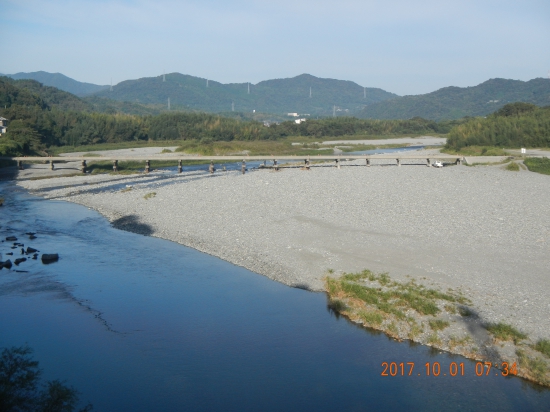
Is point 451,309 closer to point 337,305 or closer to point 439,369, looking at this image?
point 439,369

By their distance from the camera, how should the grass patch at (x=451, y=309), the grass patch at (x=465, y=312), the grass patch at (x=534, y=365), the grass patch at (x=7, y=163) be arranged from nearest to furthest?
the grass patch at (x=534, y=365)
the grass patch at (x=465, y=312)
the grass patch at (x=451, y=309)
the grass patch at (x=7, y=163)

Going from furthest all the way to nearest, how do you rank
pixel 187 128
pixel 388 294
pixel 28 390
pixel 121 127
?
1. pixel 187 128
2. pixel 121 127
3. pixel 388 294
4. pixel 28 390

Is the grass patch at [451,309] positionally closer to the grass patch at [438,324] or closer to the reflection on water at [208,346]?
the grass patch at [438,324]

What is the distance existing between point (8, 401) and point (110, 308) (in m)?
4.25

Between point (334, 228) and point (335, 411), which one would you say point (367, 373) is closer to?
point (335, 411)

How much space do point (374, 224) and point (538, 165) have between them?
18.8 m

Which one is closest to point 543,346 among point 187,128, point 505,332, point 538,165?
point 505,332

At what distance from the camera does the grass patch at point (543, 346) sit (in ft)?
29.9

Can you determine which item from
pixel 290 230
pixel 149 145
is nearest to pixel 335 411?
pixel 290 230

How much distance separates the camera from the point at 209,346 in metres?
10.2

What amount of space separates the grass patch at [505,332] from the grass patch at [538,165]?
23.5m

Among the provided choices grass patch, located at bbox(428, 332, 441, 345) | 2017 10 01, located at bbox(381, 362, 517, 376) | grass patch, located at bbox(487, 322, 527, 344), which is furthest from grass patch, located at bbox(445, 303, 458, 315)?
2017 10 01, located at bbox(381, 362, 517, 376)

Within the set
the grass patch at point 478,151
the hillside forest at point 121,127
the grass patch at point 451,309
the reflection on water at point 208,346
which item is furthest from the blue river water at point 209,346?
the hillside forest at point 121,127

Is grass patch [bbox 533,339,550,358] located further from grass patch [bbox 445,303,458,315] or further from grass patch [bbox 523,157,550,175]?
grass patch [bbox 523,157,550,175]
